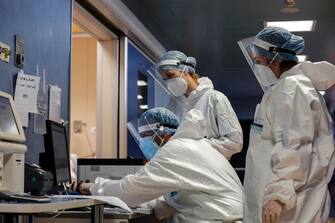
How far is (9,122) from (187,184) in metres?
0.84

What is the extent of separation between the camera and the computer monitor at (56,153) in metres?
2.33

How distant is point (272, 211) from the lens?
1896 millimetres

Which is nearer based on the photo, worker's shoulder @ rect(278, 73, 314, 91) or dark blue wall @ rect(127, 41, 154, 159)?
worker's shoulder @ rect(278, 73, 314, 91)

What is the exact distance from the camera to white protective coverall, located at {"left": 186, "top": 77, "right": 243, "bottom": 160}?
Result: 3.42 m

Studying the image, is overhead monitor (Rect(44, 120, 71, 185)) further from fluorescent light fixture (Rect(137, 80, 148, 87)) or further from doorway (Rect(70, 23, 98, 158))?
doorway (Rect(70, 23, 98, 158))

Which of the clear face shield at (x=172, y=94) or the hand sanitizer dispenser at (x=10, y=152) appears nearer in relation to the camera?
the hand sanitizer dispenser at (x=10, y=152)

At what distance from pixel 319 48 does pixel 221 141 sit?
12.5 feet

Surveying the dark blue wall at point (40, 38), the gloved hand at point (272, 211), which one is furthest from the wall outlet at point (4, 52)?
the gloved hand at point (272, 211)

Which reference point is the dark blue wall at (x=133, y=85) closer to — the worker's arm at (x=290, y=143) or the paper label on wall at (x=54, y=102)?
the paper label on wall at (x=54, y=102)

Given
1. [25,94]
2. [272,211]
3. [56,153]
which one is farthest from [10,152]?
[272,211]

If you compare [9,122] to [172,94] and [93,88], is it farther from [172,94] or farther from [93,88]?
[93,88]

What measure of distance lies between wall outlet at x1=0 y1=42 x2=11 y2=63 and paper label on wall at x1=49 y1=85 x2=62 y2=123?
0.48m

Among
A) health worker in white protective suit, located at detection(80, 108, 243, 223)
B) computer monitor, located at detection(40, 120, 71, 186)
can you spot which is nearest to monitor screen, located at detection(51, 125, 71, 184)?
computer monitor, located at detection(40, 120, 71, 186)

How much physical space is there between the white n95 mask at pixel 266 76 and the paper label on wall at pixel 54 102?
1.19 metres
